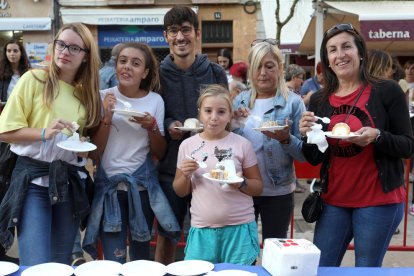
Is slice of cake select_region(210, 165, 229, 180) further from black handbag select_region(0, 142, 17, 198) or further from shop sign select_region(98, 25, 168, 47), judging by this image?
shop sign select_region(98, 25, 168, 47)

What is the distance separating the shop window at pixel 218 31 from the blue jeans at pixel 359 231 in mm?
13372

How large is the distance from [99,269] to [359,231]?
1.45 metres

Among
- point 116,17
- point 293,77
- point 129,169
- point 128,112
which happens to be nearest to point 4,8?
point 116,17

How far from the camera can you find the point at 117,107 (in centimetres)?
275

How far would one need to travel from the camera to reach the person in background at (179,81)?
2.96 meters

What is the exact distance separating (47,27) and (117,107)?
13.1 meters

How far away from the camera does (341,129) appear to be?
7.64ft

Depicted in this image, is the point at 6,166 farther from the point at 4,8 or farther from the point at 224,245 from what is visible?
the point at 4,8

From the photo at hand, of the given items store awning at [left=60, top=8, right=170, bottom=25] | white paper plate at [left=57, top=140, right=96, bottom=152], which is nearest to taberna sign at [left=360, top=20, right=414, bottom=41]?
white paper plate at [left=57, top=140, right=96, bottom=152]

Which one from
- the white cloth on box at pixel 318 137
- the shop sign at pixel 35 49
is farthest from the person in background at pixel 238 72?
the shop sign at pixel 35 49

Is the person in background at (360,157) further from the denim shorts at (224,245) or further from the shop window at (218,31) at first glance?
the shop window at (218,31)

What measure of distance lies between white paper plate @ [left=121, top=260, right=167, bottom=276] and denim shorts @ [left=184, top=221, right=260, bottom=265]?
58cm

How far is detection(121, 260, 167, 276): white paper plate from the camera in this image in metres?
1.92

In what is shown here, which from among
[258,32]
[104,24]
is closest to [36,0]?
[104,24]
